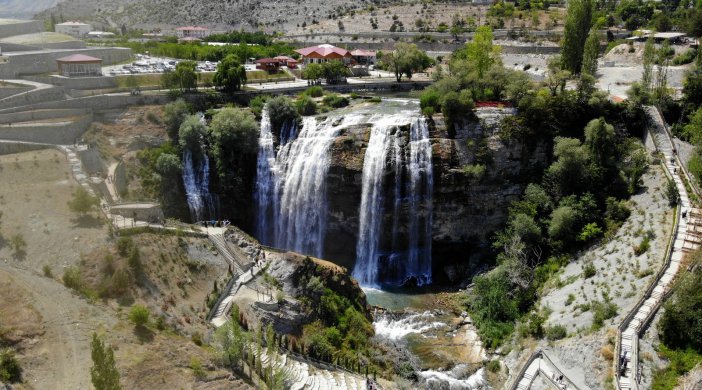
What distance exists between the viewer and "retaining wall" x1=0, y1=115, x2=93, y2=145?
44.3 metres

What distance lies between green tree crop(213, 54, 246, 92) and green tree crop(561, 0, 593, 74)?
32.6 metres

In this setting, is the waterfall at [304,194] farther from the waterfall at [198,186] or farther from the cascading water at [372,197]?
the waterfall at [198,186]

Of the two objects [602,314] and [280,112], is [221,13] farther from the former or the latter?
[602,314]

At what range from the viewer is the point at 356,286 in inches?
1612

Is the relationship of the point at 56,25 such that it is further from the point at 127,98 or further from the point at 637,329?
the point at 637,329

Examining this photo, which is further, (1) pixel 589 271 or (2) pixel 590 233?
(2) pixel 590 233

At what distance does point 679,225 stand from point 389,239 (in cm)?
2104

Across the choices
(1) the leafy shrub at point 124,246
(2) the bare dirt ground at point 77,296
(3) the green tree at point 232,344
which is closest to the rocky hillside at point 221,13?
(2) the bare dirt ground at point 77,296

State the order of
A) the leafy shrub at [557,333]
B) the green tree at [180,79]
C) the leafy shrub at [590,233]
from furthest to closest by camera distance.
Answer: the green tree at [180,79], the leafy shrub at [590,233], the leafy shrub at [557,333]

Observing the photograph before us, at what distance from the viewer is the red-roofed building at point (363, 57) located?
85.7m

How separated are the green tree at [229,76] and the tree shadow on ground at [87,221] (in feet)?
91.0

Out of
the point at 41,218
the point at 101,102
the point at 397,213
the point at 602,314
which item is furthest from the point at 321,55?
the point at 602,314

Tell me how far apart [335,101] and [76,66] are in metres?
26.3

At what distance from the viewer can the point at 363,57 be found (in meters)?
89.2
